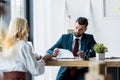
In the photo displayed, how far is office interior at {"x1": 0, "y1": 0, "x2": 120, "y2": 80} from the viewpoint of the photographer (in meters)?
4.34

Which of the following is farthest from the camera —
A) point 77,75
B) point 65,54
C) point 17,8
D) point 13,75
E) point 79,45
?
point 17,8

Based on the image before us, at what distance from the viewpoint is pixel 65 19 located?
14.7 ft

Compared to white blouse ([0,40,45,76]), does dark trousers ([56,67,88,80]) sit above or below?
below

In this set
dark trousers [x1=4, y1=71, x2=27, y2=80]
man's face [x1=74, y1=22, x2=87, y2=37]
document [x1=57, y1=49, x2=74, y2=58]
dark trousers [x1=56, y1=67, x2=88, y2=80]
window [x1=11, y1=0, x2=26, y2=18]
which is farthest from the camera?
window [x1=11, y1=0, x2=26, y2=18]

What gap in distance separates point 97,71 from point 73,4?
378 cm

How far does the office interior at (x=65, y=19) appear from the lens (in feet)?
14.2

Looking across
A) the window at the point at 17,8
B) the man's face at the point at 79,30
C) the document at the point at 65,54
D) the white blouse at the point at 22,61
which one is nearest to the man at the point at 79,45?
the man's face at the point at 79,30

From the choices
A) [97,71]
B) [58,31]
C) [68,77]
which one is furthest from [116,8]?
[97,71]

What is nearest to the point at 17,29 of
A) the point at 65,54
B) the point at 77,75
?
the point at 65,54

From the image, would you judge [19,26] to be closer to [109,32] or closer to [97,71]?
[97,71]

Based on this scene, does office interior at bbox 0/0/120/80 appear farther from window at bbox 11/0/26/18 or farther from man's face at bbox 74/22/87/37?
man's face at bbox 74/22/87/37

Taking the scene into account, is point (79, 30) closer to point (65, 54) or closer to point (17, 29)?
point (65, 54)

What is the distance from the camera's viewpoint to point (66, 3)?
447 centimetres

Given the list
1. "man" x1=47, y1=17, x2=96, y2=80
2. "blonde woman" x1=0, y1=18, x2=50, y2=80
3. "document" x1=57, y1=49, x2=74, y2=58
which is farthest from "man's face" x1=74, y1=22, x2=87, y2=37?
"blonde woman" x1=0, y1=18, x2=50, y2=80
